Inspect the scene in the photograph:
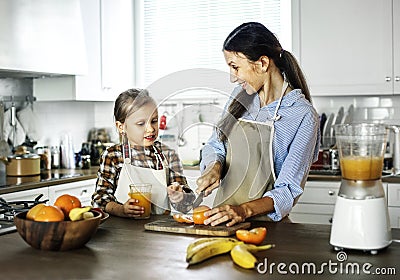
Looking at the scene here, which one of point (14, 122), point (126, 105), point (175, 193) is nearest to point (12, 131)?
point (14, 122)

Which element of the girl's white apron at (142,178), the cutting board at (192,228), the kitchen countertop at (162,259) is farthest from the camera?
the girl's white apron at (142,178)

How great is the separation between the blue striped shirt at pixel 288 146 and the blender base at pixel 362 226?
1.61ft

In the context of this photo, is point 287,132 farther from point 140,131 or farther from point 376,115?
point 376,115

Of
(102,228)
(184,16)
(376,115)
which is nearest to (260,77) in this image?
(102,228)

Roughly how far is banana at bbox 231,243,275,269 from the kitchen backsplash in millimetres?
2099

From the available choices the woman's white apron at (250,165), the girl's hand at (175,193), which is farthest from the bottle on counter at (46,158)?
the girl's hand at (175,193)

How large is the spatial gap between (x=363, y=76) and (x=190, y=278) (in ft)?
9.35

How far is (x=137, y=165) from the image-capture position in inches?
99.9

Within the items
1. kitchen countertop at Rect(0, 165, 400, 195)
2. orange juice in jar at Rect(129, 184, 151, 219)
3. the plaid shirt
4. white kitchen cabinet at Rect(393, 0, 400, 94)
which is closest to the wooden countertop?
kitchen countertop at Rect(0, 165, 400, 195)

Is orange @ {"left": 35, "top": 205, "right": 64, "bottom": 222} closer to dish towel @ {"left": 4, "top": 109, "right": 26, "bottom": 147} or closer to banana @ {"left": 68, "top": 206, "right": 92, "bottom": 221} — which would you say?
banana @ {"left": 68, "top": 206, "right": 92, "bottom": 221}

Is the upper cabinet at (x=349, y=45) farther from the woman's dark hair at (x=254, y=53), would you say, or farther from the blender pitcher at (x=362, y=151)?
the blender pitcher at (x=362, y=151)

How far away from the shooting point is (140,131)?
2.39 m

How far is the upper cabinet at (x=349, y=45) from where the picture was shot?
3.88m

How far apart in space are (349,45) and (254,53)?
1916 mm
